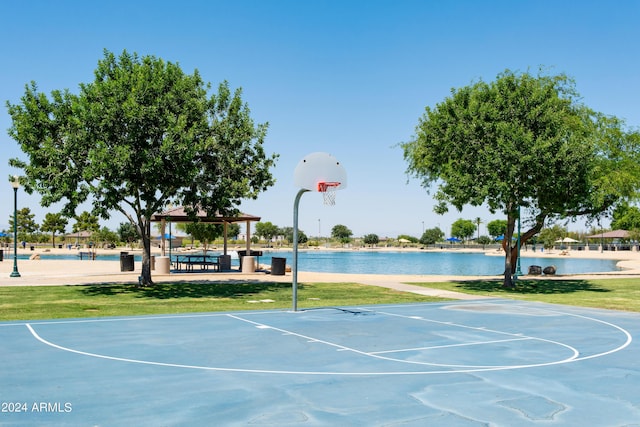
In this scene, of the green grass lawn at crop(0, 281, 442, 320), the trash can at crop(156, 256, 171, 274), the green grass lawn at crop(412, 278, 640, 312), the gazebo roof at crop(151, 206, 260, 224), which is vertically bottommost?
the green grass lawn at crop(412, 278, 640, 312)

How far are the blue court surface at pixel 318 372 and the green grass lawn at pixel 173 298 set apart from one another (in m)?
2.72

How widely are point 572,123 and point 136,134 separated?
22884 millimetres

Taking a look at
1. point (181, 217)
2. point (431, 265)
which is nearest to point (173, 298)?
point (181, 217)

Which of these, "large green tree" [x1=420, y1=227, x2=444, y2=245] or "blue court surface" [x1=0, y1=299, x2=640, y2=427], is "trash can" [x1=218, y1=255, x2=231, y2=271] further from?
"large green tree" [x1=420, y1=227, x2=444, y2=245]

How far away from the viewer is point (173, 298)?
2414cm

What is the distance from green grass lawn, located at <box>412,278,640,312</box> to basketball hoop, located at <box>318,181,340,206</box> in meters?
10.5

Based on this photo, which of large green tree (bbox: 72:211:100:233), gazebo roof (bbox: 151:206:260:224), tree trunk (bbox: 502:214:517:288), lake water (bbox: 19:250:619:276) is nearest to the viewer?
tree trunk (bbox: 502:214:517:288)

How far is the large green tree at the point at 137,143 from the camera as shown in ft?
78.0

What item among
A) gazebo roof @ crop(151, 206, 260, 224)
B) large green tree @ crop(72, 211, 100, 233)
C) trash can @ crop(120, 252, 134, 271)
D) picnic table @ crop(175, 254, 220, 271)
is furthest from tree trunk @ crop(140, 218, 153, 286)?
large green tree @ crop(72, 211, 100, 233)

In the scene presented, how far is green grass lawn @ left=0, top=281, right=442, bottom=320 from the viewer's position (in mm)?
19906

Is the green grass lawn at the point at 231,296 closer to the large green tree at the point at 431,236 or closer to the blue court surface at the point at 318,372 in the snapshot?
the blue court surface at the point at 318,372

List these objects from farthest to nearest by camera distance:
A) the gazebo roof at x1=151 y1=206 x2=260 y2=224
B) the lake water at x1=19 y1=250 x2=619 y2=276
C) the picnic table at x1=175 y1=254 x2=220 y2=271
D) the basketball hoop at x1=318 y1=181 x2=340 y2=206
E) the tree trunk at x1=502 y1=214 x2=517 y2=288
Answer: the lake water at x1=19 y1=250 x2=619 y2=276 < the picnic table at x1=175 y1=254 x2=220 y2=271 < the gazebo roof at x1=151 y1=206 x2=260 y2=224 < the tree trunk at x1=502 y1=214 x2=517 y2=288 < the basketball hoop at x1=318 y1=181 x2=340 y2=206

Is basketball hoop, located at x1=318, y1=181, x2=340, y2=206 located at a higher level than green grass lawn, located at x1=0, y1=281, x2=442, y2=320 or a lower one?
higher

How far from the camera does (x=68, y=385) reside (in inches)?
384
